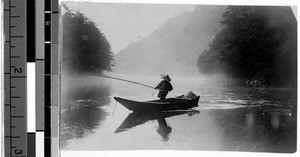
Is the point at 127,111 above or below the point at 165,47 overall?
below

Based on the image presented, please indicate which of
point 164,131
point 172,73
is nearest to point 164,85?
point 172,73

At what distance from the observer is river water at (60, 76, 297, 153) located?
4.80 ft

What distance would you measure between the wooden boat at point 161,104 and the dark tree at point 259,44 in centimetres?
12

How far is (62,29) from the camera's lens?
1.47 m

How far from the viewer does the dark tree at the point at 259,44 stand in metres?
1.46

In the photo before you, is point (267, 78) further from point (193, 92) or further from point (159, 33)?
point (159, 33)

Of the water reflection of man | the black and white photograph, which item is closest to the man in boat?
the black and white photograph

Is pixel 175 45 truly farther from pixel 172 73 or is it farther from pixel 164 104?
pixel 164 104

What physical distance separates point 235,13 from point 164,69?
329 millimetres

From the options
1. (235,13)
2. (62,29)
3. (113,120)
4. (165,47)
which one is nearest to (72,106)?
(113,120)

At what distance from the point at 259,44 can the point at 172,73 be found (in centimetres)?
33

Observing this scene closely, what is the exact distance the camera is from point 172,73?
4.81 ft

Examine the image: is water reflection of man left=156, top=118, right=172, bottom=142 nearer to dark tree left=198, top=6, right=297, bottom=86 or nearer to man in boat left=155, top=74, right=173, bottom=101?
man in boat left=155, top=74, right=173, bottom=101

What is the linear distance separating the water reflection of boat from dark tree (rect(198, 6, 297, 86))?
0.20 metres
